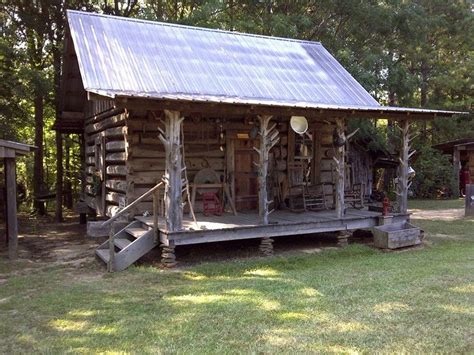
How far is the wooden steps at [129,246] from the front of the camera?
27.2ft

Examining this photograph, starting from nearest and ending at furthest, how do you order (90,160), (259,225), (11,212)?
(259,225) < (11,212) < (90,160)

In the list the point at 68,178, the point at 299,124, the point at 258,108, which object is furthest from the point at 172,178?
the point at 68,178

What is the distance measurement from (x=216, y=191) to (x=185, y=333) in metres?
6.33

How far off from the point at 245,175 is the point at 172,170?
3.80 metres

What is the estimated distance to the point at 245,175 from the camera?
12.0 metres

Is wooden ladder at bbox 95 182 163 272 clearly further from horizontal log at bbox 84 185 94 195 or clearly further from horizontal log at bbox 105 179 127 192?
horizontal log at bbox 84 185 94 195

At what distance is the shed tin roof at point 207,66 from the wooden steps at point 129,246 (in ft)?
9.56

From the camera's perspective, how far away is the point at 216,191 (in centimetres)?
1130

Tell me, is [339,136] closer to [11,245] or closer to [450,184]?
[11,245]

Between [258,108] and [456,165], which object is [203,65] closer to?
[258,108]

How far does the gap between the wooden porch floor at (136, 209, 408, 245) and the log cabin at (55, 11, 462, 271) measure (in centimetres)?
3

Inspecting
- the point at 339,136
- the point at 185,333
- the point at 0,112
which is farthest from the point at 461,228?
the point at 0,112

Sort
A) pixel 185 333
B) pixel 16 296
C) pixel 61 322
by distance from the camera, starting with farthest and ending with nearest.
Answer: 1. pixel 16 296
2. pixel 61 322
3. pixel 185 333

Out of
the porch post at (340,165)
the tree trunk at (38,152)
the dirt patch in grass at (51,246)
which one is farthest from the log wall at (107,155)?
the porch post at (340,165)
